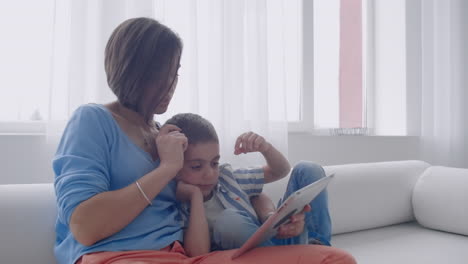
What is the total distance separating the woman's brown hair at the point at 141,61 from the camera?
3.35 ft

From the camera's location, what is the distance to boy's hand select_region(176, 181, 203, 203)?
109 centimetres

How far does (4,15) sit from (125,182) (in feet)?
3.36

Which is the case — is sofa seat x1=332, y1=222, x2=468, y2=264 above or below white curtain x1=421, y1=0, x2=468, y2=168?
below

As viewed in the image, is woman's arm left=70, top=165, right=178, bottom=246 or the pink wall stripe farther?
the pink wall stripe

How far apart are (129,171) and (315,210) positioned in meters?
0.57

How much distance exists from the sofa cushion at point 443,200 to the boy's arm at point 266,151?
3.05 ft

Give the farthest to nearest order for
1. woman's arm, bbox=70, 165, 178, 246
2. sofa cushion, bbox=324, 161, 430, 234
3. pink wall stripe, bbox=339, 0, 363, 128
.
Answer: pink wall stripe, bbox=339, 0, 363, 128 < sofa cushion, bbox=324, 161, 430, 234 < woman's arm, bbox=70, 165, 178, 246

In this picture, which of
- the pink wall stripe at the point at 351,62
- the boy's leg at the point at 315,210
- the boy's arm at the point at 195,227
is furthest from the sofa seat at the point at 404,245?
the pink wall stripe at the point at 351,62

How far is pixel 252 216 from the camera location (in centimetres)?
119

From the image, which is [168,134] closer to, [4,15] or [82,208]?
[82,208]

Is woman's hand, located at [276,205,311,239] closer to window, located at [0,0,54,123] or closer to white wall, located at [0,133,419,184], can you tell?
white wall, located at [0,133,419,184]

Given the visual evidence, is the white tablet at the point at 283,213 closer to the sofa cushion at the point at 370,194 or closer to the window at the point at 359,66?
the sofa cushion at the point at 370,194

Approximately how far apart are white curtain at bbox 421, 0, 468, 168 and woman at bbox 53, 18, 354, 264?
205 centimetres

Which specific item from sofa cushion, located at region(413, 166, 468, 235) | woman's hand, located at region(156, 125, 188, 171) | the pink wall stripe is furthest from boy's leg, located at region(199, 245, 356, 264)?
the pink wall stripe
